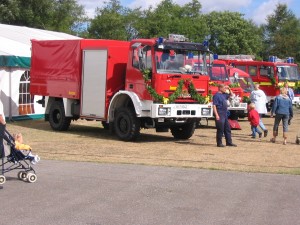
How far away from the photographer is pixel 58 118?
18141 mm

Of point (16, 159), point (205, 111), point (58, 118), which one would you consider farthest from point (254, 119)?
point (16, 159)

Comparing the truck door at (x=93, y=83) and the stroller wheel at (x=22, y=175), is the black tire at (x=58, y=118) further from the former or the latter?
the stroller wheel at (x=22, y=175)

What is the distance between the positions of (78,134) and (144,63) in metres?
4.10

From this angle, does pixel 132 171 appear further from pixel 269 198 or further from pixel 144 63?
pixel 144 63

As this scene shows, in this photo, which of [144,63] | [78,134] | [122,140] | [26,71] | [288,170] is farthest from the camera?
[26,71]

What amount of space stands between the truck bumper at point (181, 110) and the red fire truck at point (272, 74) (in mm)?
12851

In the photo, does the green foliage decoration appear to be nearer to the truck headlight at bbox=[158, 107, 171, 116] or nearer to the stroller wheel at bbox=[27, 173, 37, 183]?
the truck headlight at bbox=[158, 107, 171, 116]

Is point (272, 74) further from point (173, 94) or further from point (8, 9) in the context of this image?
point (8, 9)

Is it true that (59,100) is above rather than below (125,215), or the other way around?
above

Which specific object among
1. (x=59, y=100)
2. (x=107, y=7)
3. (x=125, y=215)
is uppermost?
(x=107, y=7)

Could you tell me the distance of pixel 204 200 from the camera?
7.90 metres

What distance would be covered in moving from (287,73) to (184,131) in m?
13.1

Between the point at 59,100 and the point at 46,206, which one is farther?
the point at 59,100

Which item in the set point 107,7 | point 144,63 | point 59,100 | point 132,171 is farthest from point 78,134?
point 107,7
